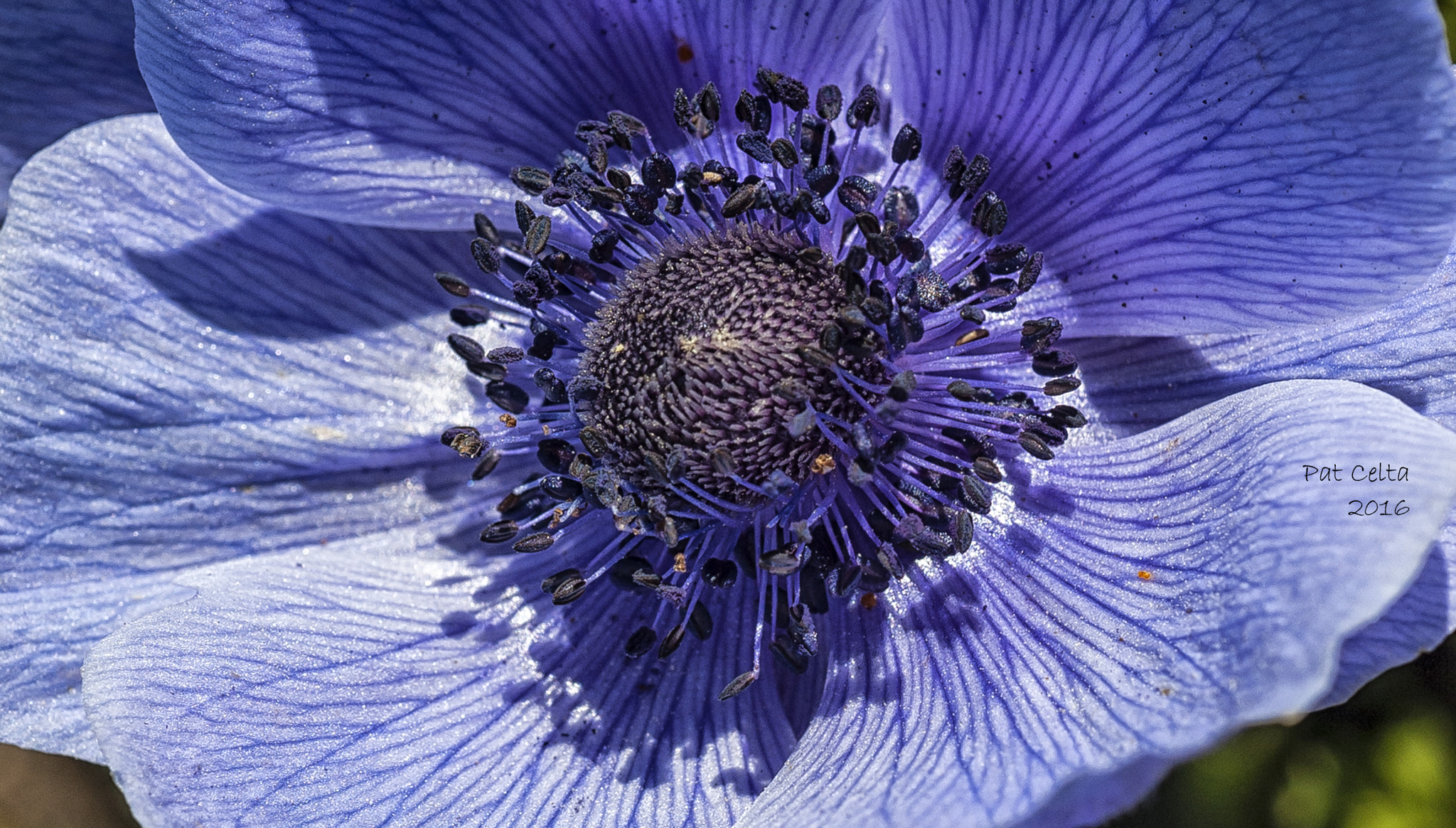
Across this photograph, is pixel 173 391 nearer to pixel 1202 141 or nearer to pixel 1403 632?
pixel 1202 141

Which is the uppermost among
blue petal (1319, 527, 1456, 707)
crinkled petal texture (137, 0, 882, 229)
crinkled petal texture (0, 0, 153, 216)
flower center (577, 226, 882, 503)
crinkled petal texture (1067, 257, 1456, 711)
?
crinkled petal texture (0, 0, 153, 216)

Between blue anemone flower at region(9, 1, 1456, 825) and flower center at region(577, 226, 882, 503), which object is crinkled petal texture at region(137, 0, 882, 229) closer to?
blue anemone flower at region(9, 1, 1456, 825)

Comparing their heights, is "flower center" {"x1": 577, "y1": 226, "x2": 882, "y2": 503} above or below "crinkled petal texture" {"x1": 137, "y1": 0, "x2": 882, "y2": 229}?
below

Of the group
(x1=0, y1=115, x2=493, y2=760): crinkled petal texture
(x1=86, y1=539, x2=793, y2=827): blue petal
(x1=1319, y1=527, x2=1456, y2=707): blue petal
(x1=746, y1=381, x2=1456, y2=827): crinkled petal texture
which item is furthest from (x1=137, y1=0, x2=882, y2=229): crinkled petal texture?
(x1=1319, y1=527, x2=1456, y2=707): blue petal

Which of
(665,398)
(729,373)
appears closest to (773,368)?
(729,373)

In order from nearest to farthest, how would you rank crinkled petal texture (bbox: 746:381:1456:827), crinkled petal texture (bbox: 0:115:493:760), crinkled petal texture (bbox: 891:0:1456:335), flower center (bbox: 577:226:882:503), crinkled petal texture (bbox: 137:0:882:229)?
crinkled petal texture (bbox: 746:381:1456:827) < crinkled petal texture (bbox: 891:0:1456:335) < flower center (bbox: 577:226:882:503) < crinkled petal texture (bbox: 137:0:882:229) < crinkled petal texture (bbox: 0:115:493:760)

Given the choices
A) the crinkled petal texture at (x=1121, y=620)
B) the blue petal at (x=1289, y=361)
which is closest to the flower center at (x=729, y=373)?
the crinkled petal texture at (x=1121, y=620)

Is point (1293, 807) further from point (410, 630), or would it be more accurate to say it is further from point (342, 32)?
point (342, 32)

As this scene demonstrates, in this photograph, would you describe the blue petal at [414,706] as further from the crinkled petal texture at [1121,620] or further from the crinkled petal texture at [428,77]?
the crinkled petal texture at [428,77]
